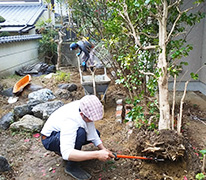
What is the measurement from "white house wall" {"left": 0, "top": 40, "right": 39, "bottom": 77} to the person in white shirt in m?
5.47

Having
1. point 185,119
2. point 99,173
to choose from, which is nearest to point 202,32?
point 185,119

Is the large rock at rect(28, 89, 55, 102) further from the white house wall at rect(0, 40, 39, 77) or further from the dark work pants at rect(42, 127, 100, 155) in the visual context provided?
the dark work pants at rect(42, 127, 100, 155)

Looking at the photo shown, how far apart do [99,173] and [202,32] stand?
14.6ft

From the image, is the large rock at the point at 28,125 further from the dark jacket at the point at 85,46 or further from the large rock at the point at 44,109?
the dark jacket at the point at 85,46

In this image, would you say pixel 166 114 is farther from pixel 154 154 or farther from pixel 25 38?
pixel 25 38

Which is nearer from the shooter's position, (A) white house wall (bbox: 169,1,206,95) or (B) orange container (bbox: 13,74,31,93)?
(A) white house wall (bbox: 169,1,206,95)

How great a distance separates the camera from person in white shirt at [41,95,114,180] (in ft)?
7.13

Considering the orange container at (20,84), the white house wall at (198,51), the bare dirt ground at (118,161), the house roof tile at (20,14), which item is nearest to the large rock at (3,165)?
the bare dirt ground at (118,161)

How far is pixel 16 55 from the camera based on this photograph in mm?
8227

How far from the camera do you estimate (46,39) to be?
10.2m

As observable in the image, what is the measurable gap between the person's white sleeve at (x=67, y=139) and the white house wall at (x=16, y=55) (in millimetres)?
5729

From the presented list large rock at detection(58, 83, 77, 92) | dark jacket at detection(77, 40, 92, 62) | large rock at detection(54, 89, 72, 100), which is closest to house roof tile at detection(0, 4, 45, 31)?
large rock at detection(58, 83, 77, 92)

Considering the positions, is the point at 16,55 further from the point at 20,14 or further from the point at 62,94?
the point at 20,14

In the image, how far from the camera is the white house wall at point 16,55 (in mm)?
7246
